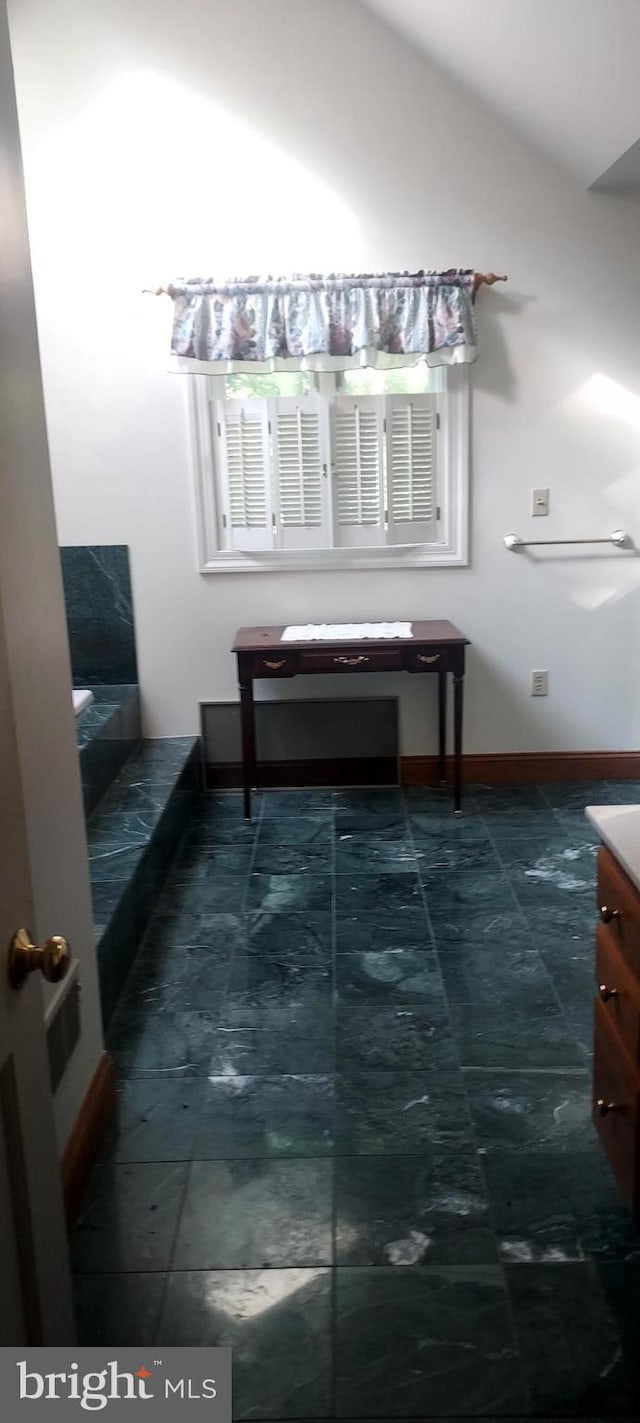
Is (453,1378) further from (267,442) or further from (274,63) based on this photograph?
(274,63)

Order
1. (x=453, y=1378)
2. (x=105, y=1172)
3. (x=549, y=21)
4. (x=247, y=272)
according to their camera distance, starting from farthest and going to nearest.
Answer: (x=247, y=272) < (x=549, y=21) < (x=105, y=1172) < (x=453, y=1378)

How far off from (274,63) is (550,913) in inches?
125

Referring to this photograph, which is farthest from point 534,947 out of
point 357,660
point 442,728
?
point 442,728

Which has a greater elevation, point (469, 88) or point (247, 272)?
point (469, 88)

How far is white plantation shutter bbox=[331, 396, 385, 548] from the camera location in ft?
13.3

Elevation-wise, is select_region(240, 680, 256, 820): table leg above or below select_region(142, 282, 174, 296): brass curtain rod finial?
below

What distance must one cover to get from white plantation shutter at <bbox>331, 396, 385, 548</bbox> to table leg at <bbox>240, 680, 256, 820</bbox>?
743mm

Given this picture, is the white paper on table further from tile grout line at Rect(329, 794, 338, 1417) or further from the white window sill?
tile grout line at Rect(329, 794, 338, 1417)

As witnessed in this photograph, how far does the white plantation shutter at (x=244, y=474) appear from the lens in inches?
160

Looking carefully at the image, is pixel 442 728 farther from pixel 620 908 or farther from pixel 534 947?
pixel 620 908

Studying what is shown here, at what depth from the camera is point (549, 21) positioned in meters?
2.87

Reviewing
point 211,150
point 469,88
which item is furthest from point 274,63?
point 469,88

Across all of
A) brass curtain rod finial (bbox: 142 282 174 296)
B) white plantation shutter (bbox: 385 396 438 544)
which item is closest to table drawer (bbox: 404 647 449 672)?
white plantation shutter (bbox: 385 396 438 544)

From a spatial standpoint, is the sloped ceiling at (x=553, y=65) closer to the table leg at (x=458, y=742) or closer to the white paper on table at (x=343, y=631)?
the white paper on table at (x=343, y=631)
